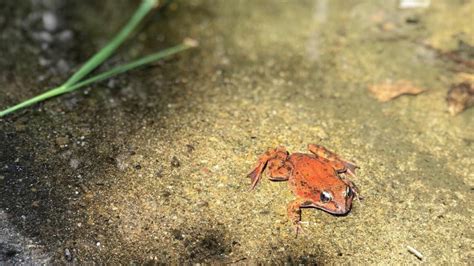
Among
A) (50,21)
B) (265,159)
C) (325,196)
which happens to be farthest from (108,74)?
(325,196)

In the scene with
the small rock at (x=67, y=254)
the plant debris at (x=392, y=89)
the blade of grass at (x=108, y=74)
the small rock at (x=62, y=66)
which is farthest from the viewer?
the small rock at (x=62, y=66)

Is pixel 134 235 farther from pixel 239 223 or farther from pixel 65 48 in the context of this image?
pixel 65 48

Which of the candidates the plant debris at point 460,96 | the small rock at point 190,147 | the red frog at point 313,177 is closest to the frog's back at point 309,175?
the red frog at point 313,177

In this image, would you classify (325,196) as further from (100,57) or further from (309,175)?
(100,57)

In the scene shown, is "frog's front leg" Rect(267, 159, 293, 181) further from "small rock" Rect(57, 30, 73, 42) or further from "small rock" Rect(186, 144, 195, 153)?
"small rock" Rect(57, 30, 73, 42)

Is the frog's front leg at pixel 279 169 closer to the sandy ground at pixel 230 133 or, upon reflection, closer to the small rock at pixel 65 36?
the sandy ground at pixel 230 133

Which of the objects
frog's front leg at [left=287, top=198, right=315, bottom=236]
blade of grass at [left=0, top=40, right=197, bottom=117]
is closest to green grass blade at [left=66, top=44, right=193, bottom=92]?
blade of grass at [left=0, top=40, right=197, bottom=117]

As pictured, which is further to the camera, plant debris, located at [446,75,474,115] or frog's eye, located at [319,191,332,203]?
plant debris, located at [446,75,474,115]

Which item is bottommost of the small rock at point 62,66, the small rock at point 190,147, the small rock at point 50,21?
the small rock at point 190,147
